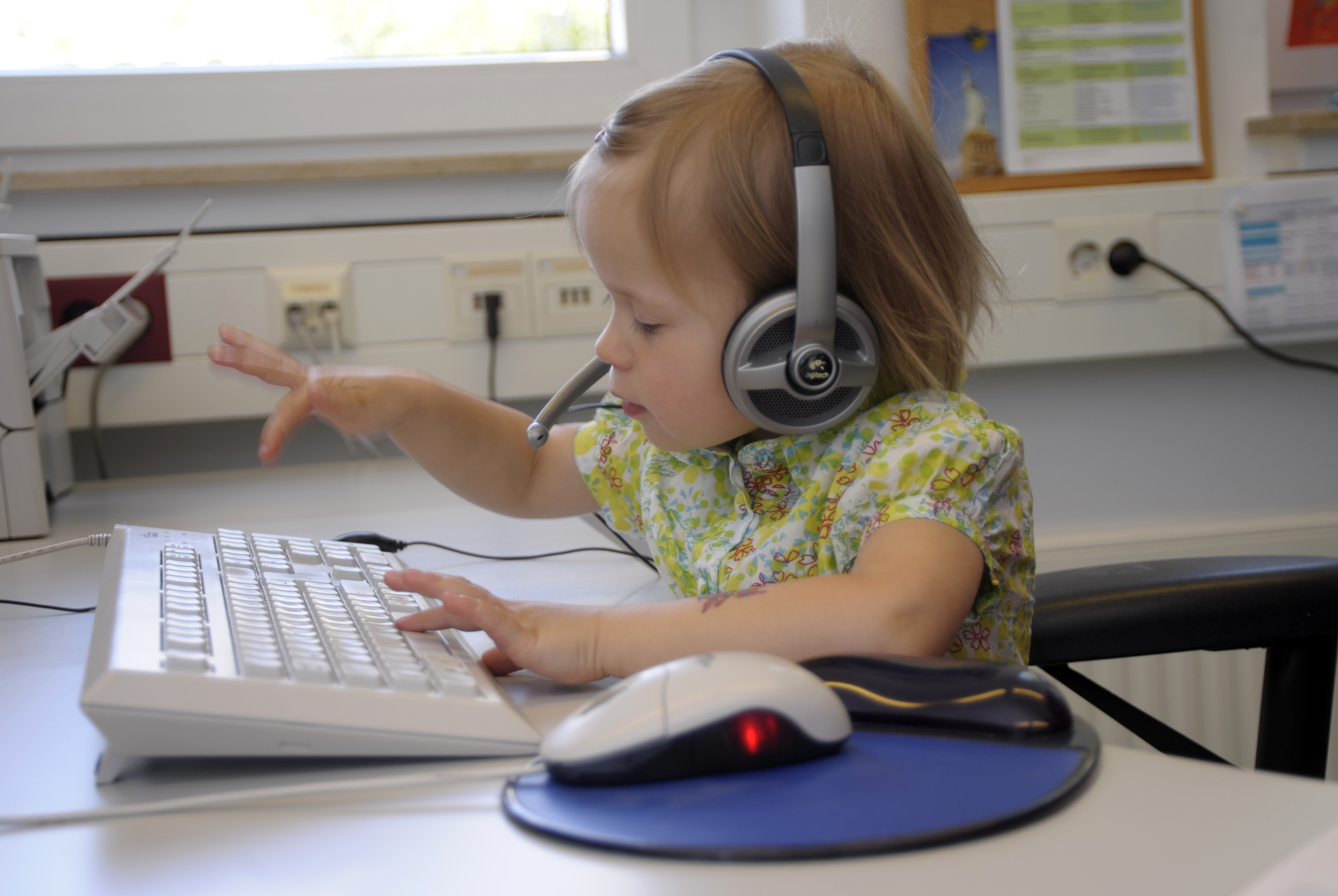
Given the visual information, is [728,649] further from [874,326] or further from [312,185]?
[312,185]

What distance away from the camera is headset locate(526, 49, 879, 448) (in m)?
0.58

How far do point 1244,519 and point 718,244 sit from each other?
1.22 m

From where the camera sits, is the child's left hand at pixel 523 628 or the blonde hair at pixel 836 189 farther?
the blonde hair at pixel 836 189

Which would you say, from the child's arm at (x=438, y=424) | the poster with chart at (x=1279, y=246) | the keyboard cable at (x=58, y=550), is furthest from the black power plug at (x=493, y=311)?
the poster with chart at (x=1279, y=246)

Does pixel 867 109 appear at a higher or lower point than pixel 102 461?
higher

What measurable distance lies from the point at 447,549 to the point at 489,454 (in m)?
0.08

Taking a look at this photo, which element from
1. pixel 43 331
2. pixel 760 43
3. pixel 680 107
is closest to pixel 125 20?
pixel 43 331

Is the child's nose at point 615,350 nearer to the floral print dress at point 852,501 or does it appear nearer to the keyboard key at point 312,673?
the floral print dress at point 852,501

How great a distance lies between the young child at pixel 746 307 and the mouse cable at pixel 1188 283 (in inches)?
29.2

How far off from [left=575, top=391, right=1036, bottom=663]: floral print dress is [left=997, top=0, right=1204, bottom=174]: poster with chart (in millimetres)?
839

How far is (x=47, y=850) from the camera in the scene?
328mm

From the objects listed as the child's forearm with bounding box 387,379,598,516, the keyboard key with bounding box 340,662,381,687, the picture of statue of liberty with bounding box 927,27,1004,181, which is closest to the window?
the picture of statue of liberty with bounding box 927,27,1004,181

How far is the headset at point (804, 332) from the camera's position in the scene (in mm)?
576

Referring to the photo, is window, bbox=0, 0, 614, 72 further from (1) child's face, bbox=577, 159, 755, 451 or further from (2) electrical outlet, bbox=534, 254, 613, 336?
(1) child's face, bbox=577, 159, 755, 451
